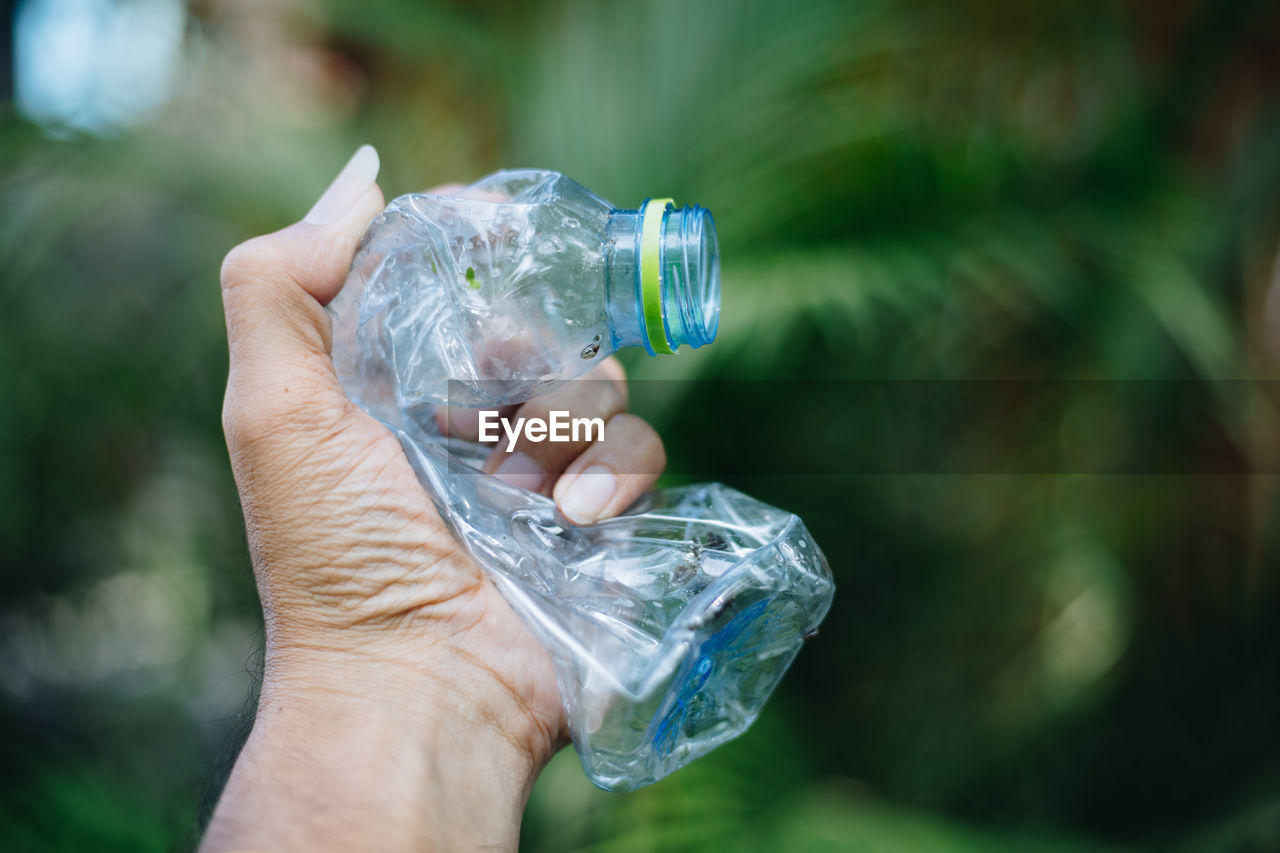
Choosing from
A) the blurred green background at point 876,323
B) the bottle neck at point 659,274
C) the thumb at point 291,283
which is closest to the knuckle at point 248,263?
the thumb at point 291,283

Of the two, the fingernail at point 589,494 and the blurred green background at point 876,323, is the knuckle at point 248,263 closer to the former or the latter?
the fingernail at point 589,494

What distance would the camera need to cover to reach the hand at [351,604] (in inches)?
23.4

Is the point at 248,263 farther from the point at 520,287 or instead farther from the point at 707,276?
the point at 707,276

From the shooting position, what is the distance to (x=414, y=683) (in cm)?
63

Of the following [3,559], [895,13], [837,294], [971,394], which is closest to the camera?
[837,294]

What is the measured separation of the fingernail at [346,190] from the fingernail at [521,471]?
0.28 m

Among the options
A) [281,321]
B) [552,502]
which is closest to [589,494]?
Answer: [552,502]

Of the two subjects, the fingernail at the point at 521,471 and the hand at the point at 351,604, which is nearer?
the hand at the point at 351,604

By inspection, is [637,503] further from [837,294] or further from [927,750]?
[927,750]

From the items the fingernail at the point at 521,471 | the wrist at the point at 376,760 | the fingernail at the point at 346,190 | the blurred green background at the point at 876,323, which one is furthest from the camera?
the blurred green background at the point at 876,323

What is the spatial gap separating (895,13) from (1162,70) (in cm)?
38

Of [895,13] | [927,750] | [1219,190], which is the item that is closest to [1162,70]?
[1219,190]

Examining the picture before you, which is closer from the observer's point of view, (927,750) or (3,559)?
(927,750)

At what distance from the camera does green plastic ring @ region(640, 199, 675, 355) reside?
1.93ft
